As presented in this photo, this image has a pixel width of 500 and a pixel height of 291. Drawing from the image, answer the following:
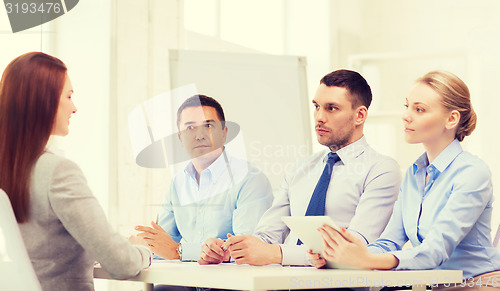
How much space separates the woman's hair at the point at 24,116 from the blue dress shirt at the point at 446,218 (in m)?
0.92

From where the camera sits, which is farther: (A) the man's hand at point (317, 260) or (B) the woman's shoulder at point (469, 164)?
(B) the woman's shoulder at point (469, 164)

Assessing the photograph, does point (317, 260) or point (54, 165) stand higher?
point (54, 165)

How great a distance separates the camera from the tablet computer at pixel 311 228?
1517 mm

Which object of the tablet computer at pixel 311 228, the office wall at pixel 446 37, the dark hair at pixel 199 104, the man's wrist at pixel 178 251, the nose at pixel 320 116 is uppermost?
the office wall at pixel 446 37

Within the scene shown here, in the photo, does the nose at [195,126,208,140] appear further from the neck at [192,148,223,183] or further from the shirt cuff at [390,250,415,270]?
the shirt cuff at [390,250,415,270]

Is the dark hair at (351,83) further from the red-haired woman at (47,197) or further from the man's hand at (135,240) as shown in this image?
the red-haired woman at (47,197)

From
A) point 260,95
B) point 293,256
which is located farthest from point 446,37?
point 293,256

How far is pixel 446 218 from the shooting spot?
5.74 ft

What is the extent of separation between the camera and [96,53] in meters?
3.33

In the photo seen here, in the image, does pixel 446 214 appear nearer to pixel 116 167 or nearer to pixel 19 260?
pixel 19 260

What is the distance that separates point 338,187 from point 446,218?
47cm

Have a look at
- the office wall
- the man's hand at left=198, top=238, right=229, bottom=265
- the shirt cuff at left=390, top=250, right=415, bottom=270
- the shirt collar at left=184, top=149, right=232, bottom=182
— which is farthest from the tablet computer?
the office wall

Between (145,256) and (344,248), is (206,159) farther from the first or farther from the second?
(344,248)

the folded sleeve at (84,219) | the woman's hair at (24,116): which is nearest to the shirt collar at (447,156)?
the folded sleeve at (84,219)
